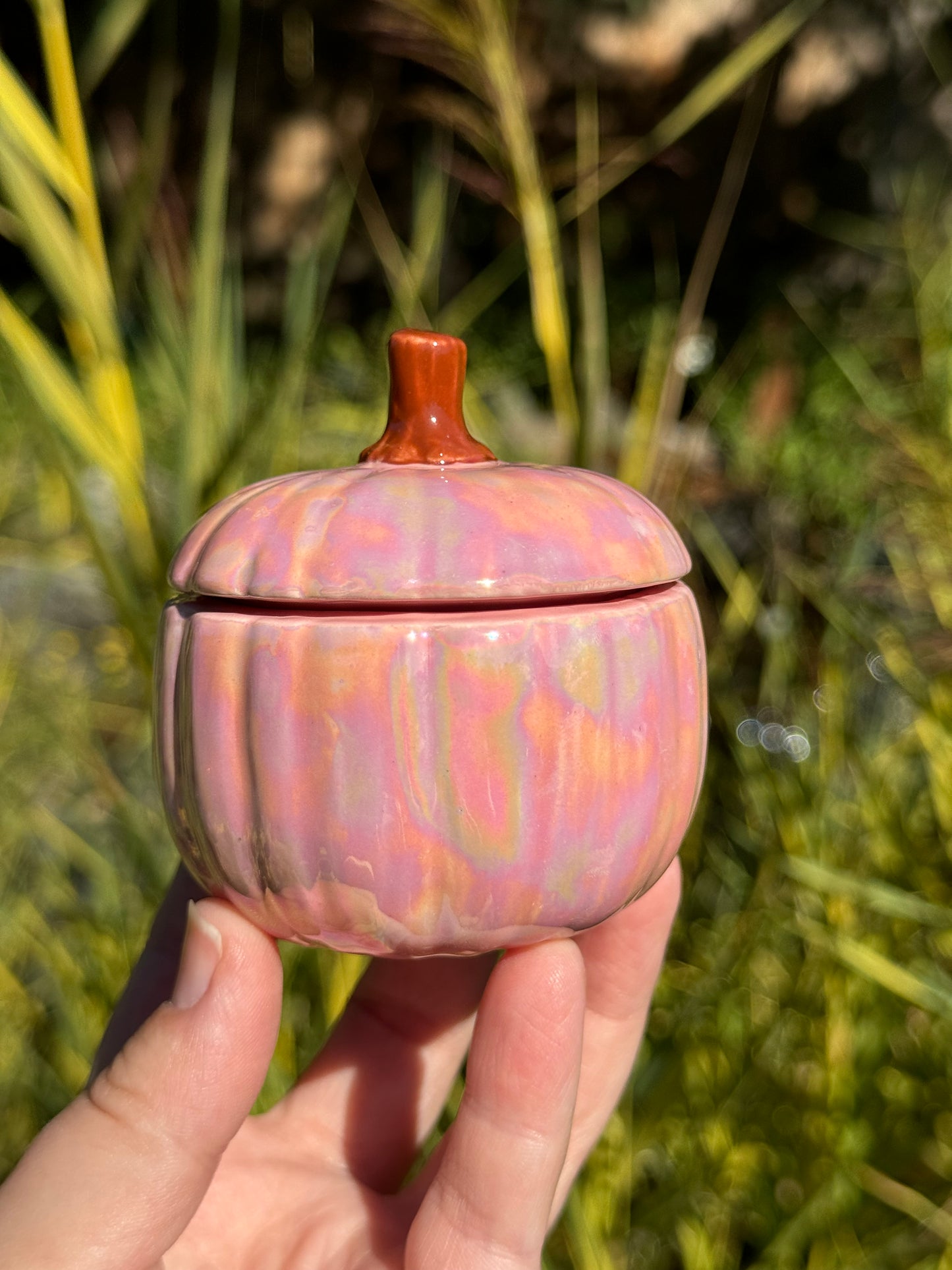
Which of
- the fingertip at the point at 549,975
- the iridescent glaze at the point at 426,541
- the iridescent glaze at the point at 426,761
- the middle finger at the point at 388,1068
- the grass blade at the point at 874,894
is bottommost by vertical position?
the middle finger at the point at 388,1068

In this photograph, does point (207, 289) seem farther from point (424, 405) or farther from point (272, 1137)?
point (272, 1137)

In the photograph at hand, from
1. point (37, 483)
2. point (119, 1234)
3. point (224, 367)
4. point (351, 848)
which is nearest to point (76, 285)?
point (224, 367)

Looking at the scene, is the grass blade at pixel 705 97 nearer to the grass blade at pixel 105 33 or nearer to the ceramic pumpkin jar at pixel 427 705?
the grass blade at pixel 105 33

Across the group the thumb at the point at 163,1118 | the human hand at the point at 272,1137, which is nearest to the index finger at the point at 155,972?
Answer: the human hand at the point at 272,1137

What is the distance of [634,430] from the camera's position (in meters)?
0.84

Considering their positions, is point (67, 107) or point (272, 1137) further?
point (272, 1137)

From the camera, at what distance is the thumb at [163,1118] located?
50 centimetres

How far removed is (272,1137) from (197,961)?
279mm

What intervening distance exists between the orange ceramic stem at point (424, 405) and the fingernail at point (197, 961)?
0.88ft

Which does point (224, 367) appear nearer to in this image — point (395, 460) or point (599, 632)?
point (395, 460)

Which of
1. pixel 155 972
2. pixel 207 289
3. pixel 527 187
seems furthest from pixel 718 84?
pixel 155 972

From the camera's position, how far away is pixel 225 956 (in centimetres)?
53

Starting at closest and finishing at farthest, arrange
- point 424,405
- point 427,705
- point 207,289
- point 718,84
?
1. point 427,705
2. point 424,405
3. point 207,289
4. point 718,84

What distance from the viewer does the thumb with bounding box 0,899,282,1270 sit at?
50 cm
